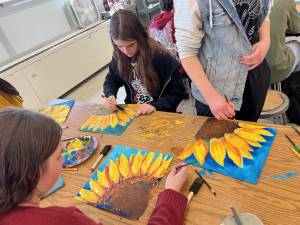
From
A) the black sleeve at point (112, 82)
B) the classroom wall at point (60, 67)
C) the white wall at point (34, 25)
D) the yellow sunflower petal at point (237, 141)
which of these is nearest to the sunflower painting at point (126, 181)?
the yellow sunflower petal at point (237, 141)

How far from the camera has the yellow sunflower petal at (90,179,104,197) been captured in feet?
2.73

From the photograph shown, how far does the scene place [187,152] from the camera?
87cm

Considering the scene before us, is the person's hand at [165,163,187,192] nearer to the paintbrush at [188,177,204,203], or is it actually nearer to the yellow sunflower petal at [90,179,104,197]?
the paintbrush at [188,177,204,203]

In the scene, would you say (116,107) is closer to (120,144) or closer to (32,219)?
(120,144)

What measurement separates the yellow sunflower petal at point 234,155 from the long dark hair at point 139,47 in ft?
2.17

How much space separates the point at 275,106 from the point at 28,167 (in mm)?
1315

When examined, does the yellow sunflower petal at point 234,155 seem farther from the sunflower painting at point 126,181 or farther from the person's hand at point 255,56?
the person's hand at point 255,56

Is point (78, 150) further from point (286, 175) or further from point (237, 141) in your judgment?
point (286, 175)

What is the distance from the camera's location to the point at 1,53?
288 centimetres

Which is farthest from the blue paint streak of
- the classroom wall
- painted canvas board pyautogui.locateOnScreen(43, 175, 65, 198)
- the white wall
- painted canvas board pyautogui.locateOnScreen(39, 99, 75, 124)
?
the white wall

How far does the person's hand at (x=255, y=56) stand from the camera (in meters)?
0.94

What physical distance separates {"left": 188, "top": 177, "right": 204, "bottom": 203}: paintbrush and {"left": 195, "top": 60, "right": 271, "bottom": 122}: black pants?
44 centimetres

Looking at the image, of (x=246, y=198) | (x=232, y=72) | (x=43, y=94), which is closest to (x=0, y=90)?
(x=232, y=72)

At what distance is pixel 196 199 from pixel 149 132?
39cm
